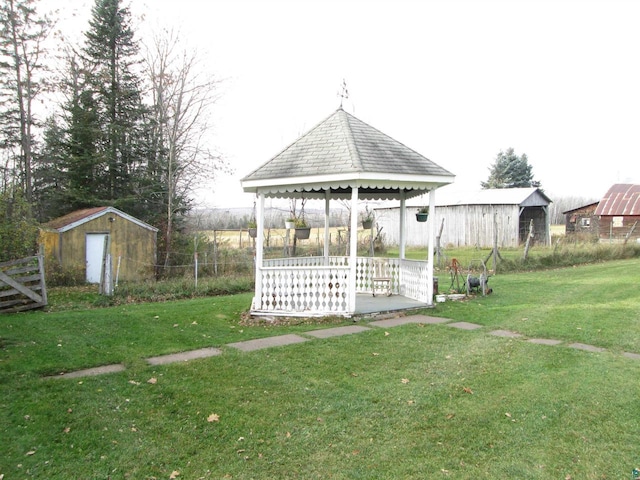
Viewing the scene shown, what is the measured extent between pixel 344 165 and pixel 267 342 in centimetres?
367

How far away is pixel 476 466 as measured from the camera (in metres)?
3.52

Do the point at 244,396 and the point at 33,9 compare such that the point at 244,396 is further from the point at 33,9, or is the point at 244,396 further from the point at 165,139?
the point at 33,9

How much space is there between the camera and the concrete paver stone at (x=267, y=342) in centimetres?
695

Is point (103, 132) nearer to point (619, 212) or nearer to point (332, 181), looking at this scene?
point (332, 181)

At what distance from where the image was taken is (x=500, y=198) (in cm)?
2973

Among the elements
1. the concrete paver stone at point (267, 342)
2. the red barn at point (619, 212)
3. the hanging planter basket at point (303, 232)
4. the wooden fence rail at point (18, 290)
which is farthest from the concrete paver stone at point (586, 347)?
the red barn at point (619, 212)

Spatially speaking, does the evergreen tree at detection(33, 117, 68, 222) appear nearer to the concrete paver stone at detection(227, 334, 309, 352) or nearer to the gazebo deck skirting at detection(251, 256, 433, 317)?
the gazebo deck skirting at detection(251, 256, 433, 317)

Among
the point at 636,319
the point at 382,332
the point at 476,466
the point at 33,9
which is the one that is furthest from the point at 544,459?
the point at 33,9

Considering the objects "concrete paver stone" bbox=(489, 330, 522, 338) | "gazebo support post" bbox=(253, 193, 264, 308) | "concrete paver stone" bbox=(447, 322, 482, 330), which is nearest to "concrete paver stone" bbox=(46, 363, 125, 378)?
"gazebo support post" bbox=(253, 193, 264, 308)

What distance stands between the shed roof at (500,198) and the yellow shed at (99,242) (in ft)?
64.6

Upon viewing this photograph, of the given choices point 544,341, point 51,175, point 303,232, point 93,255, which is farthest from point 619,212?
point 51,175

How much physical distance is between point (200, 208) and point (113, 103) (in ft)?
22.8

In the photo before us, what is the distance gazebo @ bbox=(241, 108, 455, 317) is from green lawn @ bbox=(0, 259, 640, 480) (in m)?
1.47

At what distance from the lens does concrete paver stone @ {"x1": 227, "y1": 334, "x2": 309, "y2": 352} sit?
695 cm
